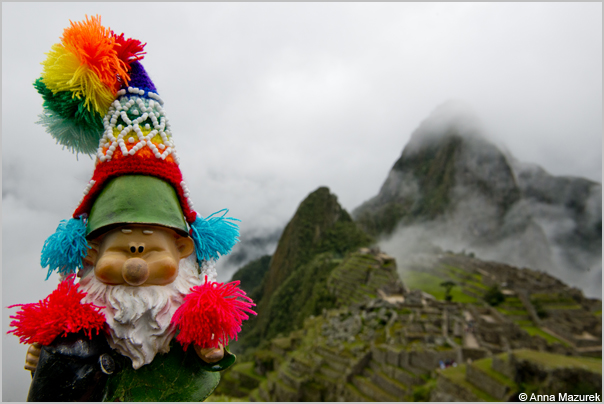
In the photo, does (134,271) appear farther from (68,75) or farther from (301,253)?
(301,253)

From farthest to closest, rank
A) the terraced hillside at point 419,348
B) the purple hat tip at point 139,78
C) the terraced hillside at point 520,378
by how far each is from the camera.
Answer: the terraced hillside at point 419,348 → the terraced hillside at point 520,378 → the purple hat tip at point 139,78

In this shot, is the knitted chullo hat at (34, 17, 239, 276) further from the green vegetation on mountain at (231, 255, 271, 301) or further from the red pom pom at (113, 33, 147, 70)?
the green vegetation on mountain at (231, 255, 271, 301)

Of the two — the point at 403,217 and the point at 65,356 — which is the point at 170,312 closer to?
the point at 65,356

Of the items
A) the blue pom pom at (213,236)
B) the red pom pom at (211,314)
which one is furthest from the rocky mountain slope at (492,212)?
the red pom pom at (211,314)

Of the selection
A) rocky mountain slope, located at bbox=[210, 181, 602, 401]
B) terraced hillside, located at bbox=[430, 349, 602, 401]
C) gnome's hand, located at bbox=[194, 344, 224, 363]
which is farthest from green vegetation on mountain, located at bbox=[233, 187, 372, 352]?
gnome's hand, located at bbox=[194, 344, 224, 363]

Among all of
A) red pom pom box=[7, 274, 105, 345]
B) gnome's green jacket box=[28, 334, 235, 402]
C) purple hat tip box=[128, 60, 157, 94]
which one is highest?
purple hat tip box=[128, 60, 157, 94]

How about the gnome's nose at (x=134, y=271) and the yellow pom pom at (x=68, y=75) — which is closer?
the gnome's nose at (x=134, y=271)

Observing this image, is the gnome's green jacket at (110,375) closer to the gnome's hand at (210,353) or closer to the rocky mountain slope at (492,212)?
the gnome's hand at (210,353)
